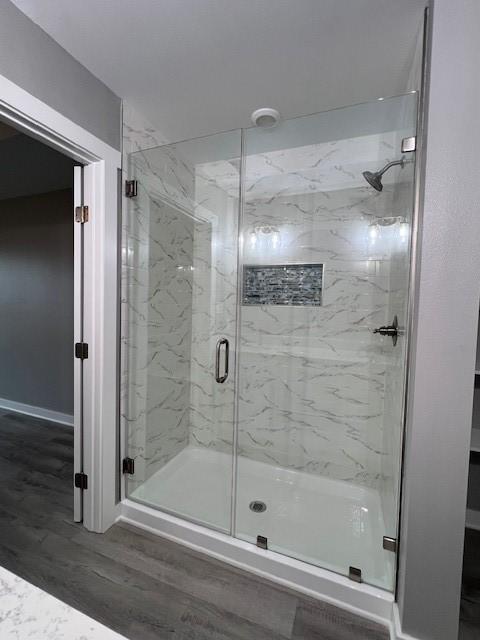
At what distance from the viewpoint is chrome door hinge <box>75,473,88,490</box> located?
5.88 feet

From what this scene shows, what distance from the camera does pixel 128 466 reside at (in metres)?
1.96

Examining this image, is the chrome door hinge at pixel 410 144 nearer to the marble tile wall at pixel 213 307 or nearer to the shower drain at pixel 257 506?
the marble tile wall at pixel 213 307

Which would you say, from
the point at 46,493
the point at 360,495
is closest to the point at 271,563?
the point at 360,495

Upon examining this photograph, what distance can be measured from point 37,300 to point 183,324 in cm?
206

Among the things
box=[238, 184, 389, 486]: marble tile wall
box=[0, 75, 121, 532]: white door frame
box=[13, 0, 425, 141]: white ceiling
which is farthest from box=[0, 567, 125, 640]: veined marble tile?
box=[238, 184, 389, 486]: marble tile wall

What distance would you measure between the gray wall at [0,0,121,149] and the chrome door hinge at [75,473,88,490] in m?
1.95

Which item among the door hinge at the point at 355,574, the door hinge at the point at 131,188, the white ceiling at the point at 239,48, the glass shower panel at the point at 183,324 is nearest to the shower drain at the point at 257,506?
the glass shower panel at the point at 183,324

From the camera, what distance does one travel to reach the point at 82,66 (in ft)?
5.13

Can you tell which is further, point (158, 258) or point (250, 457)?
point (250, 457)

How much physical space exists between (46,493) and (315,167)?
3.08m

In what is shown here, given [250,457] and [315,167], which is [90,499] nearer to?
[250,457]

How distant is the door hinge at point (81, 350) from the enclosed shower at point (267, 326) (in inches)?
9.1

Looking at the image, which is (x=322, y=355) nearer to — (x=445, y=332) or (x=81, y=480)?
(x=445, y=332)

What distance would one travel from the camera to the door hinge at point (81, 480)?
5.88ft
